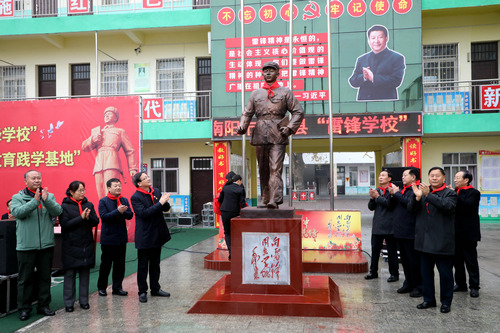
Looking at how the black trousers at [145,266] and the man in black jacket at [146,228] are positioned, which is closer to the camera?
the man in black jacket at [146,228]

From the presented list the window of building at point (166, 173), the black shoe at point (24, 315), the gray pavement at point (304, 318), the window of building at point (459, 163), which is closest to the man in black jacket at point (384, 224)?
the gray pavement at point (304, 318)

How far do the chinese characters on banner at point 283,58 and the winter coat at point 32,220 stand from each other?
7.90 meters

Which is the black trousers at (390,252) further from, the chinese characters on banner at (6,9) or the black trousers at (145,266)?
the chinese characters on banner at (6,9)

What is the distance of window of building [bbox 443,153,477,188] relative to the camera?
482 inches

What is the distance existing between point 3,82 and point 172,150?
6.85m

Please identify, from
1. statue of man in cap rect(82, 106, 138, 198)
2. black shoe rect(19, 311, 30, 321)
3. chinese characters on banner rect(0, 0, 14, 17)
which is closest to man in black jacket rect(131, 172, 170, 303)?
black shoe rect(19, 311, 30, 321)

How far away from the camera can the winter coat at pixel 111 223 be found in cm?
480

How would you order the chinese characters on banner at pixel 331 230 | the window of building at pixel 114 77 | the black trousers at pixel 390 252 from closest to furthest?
the black trousers at pixel 390 252 → the chinese characters on banner at pixel 331 230 → the window of building at pixel 114 77

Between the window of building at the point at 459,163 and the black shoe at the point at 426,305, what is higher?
the window of building at the point at 459,163

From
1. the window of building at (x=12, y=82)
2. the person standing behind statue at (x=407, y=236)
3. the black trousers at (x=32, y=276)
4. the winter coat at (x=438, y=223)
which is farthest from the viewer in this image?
the window of building at (x=12, y=82)

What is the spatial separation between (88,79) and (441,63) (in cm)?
1216

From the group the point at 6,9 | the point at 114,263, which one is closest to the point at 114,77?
the point at 6,9

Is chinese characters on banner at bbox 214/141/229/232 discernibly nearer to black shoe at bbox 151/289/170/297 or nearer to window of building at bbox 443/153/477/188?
black shoe at bbox 151/289/170/297

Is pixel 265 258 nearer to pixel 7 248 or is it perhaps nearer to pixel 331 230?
pixel 7 248
